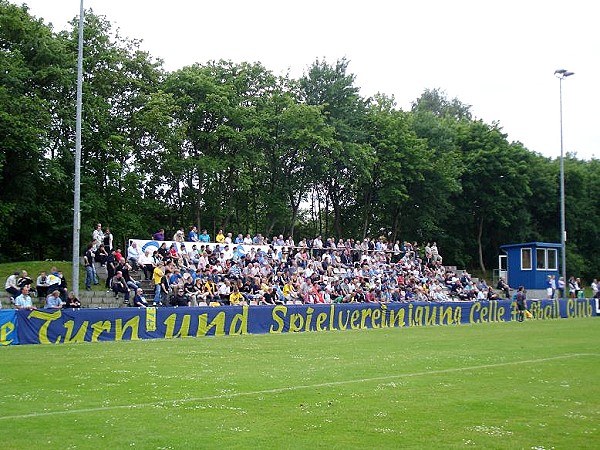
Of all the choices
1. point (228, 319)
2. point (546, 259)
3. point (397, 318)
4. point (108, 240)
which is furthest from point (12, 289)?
point (546, 259)

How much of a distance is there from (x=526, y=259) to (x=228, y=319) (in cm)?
3405

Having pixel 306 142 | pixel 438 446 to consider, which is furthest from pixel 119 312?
pixel 306 142

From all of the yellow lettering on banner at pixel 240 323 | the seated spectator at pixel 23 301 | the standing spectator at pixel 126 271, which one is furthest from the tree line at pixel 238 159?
the yellow lettering on banner at pixel 240 323

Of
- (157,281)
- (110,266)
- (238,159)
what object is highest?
(238,159)

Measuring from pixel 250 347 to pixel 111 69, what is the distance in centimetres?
2913

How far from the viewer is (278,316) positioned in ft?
103

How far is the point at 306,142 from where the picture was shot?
52500 mm

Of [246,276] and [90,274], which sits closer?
[90,274]

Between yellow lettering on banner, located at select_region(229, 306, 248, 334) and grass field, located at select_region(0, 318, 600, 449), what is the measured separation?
6417 millimetres

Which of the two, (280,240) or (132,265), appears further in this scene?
(280,240)

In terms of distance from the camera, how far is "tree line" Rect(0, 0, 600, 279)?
139 feet

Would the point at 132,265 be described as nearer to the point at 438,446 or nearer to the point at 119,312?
the point at 119,312

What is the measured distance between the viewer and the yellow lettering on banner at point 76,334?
81.4 feet

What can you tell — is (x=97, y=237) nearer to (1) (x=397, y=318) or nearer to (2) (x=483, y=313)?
(1) (x=397, y=318)
